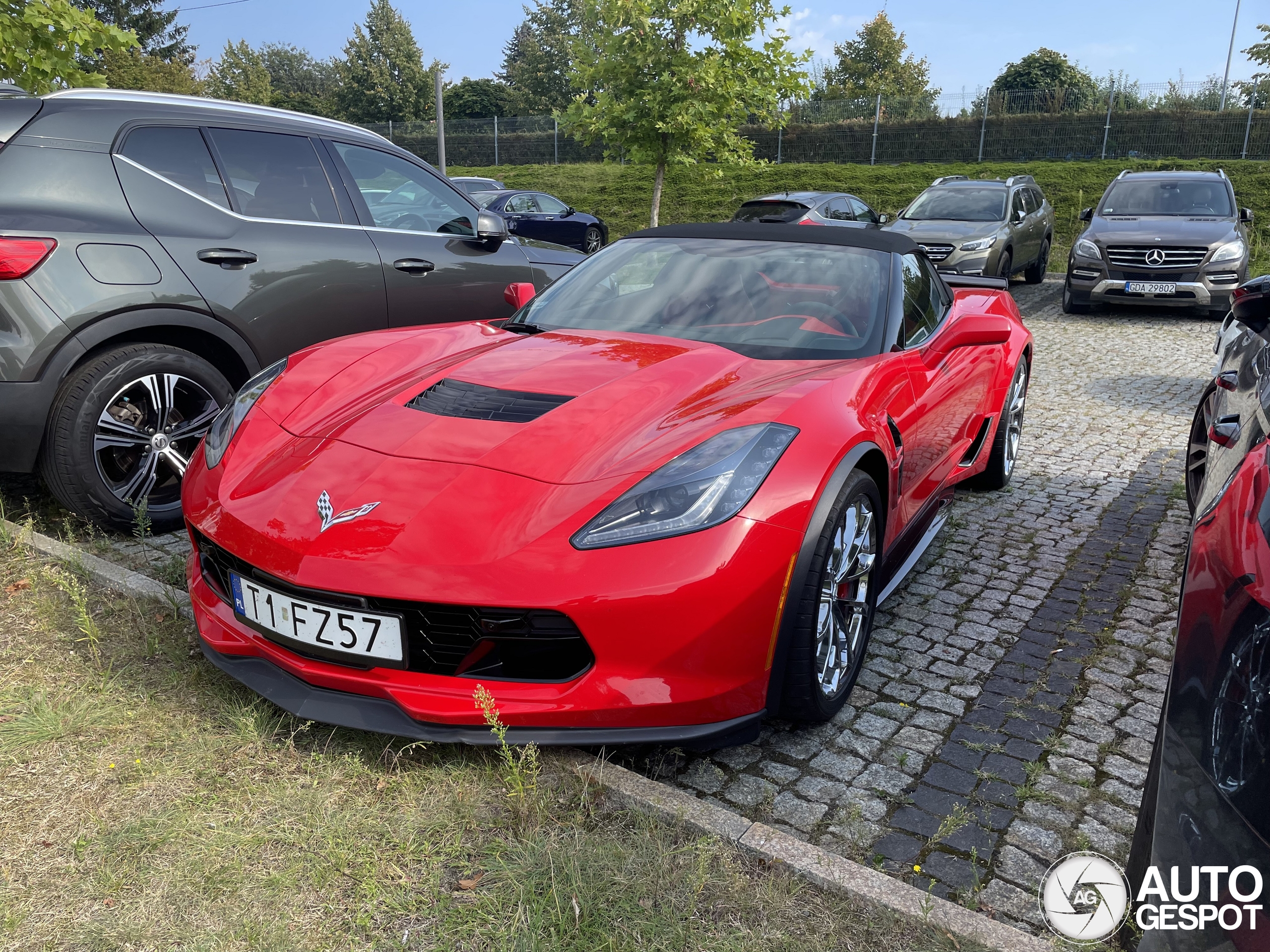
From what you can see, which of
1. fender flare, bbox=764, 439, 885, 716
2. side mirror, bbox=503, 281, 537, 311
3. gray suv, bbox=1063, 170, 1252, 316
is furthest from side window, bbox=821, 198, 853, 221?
fender flare, bbox=764, 439, 885, 716

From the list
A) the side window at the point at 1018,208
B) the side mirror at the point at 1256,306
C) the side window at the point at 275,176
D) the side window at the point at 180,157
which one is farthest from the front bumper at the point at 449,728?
the side window at the point at 1018,208

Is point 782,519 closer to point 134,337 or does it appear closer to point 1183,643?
point 1183,643

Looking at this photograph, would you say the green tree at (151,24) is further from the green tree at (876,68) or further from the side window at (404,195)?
the side window at (404,195)

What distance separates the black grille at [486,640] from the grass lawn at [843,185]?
1762 cm

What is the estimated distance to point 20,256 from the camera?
3711mm

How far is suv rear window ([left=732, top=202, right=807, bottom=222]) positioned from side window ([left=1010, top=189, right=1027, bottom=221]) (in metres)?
2.90

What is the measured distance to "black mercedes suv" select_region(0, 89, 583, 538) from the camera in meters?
3.82

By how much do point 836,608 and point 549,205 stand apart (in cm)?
1905

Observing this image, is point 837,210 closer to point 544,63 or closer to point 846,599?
point 846,599

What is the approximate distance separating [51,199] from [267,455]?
1891 millimetres

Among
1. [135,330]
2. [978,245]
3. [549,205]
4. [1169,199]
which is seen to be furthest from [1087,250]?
[549,205]

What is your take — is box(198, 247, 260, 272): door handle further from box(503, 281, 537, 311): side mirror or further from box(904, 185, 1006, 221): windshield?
box(904, 185, 1006, 221): windshield

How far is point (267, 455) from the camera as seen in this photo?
9.70 ft

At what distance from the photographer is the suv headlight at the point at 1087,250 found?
11719 mm
